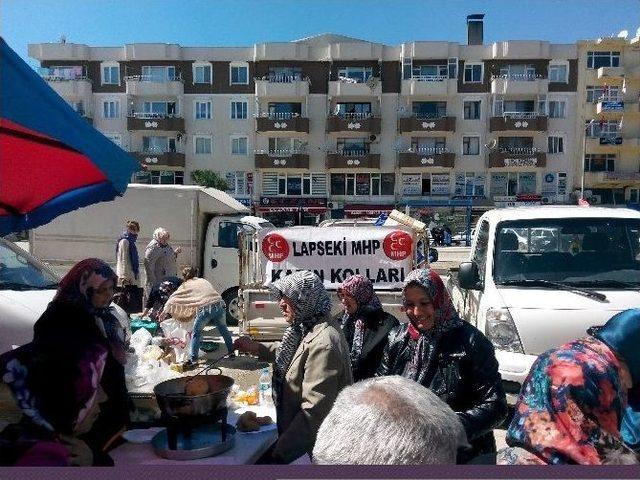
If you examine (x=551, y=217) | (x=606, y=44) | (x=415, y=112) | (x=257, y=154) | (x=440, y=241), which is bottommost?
(x=440, y=241)

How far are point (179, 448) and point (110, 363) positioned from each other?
0.52 metres

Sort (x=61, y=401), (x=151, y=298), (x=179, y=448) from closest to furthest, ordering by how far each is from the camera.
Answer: (x=61, y=401) < (x=179, y=448) < (x=151, y=298)

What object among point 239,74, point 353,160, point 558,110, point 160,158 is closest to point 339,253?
point 353,160

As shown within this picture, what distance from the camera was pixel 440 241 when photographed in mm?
34344

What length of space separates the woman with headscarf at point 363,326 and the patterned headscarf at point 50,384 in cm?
195

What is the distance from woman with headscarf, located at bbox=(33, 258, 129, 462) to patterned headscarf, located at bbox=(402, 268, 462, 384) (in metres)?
1.50

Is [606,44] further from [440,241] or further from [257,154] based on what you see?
[257,154]

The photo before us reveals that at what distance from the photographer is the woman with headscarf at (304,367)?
8.39ft

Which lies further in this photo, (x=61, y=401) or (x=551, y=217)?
(x=551, y=217)

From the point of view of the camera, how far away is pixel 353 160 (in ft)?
130

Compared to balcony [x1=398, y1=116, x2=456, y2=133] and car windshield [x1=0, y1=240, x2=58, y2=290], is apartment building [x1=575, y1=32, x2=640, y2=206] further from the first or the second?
car windshield [x1=0, y1=240, x2=58, y2=290]

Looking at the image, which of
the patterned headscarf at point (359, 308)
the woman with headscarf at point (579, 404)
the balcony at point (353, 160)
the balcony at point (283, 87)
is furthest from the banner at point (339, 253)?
the balcony at point (283, 87)

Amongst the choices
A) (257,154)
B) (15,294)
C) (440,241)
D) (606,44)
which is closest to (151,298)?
(15,294)

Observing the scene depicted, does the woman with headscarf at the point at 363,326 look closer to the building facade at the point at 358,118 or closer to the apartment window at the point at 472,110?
the building facade at the point at 358,118
